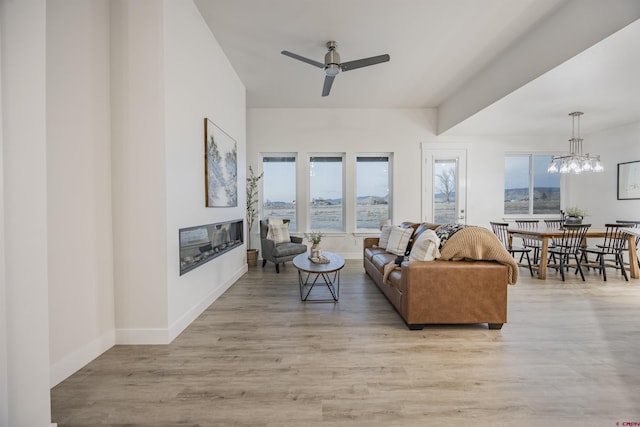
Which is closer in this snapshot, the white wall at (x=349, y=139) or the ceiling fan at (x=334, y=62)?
the ceiling fan at (x=334, y=62)

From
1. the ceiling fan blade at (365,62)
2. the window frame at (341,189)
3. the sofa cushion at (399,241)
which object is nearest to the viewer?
the ceiling fan blade at (365,62)

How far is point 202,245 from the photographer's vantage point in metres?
2.94

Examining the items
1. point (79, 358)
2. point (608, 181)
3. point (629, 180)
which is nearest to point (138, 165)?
point (79, 358)

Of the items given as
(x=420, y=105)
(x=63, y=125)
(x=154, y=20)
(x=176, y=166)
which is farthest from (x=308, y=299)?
(x=420, y=105)

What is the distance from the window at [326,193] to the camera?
5922mm

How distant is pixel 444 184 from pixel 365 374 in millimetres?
5075

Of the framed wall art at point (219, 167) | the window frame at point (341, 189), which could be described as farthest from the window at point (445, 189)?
the framed wall art at point (219, 167)

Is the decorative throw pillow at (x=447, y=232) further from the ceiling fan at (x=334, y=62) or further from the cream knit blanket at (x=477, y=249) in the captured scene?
the ceiling fan at (x=334, y=62)

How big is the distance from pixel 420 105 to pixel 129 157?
5.36m

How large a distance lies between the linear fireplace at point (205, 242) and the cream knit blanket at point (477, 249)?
2.51 metres

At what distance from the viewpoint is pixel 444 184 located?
5918 millimetres

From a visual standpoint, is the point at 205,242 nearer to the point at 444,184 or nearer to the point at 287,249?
the point at 287,249

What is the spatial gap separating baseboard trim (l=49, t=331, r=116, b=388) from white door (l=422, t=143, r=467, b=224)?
554 centimetres

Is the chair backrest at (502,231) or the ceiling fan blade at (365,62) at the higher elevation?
the ceiling fan blade at (365,62)
